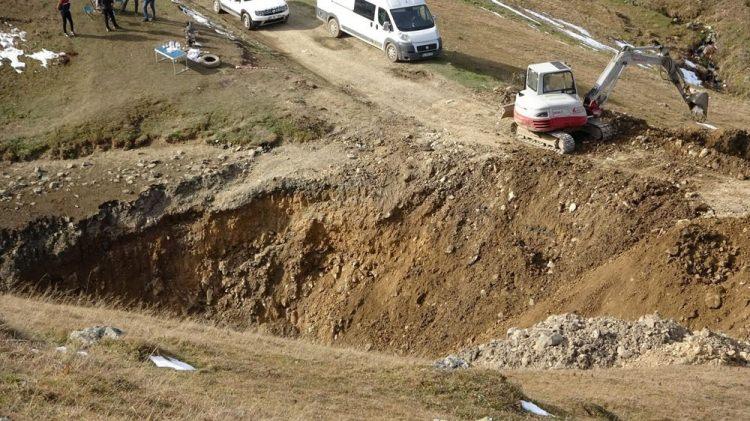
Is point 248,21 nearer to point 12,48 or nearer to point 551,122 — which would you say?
point 12,48

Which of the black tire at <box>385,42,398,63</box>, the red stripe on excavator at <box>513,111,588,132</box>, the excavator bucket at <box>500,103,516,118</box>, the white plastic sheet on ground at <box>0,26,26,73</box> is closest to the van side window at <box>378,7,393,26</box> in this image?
the black tire at <box>385,42,398,63</box>

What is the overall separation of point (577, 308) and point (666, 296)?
190cm

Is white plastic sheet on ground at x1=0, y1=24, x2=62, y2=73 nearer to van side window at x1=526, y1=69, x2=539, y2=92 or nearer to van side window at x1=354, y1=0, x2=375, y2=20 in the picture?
van side window at x1=354, y1=0, x2=375, y2=20

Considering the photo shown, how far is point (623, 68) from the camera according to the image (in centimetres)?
2370

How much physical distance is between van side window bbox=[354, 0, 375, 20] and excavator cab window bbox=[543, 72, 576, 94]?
30.5 feet

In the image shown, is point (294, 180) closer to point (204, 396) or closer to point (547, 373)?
point (547, 373)

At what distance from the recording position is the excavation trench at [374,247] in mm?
20141

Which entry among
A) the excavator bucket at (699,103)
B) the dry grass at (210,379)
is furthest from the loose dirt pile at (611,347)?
the excavator bucket at (699,103)

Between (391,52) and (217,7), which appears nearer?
(391,52)

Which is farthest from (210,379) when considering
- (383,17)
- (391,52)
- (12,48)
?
(12,48)

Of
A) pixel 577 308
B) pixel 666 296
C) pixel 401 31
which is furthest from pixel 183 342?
pixel 401 31

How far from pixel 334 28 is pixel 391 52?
12.5ft

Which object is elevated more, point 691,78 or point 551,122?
point 551,122

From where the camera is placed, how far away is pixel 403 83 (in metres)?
27.8
